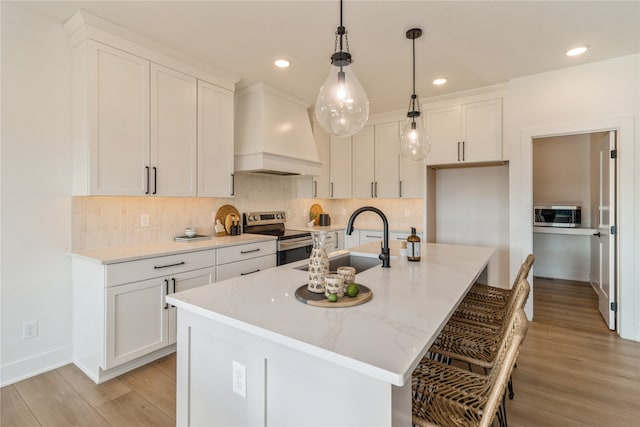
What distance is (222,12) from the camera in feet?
7.38

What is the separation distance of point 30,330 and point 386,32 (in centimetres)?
347

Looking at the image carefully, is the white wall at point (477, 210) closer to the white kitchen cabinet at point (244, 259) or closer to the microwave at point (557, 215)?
the microwave at point (557, 215)

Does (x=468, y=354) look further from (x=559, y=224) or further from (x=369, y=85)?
(x=559, y=224)

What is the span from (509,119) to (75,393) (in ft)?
15.1

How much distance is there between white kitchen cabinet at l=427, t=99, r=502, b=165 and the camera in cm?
375

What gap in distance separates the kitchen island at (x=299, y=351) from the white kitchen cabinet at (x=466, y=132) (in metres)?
2.68

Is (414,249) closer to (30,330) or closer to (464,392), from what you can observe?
(464,392)

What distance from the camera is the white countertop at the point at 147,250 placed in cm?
224

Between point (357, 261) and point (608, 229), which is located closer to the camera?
point (357, 261)

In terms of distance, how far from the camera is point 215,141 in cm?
324

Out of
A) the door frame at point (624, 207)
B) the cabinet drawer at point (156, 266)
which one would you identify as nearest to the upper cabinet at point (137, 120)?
the cabinet drawer at point (156, 266)

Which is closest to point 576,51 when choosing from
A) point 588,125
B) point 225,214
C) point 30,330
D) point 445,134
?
point 588,125

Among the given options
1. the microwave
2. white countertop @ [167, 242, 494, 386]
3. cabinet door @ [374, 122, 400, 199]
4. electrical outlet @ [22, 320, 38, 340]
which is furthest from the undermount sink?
the microwave

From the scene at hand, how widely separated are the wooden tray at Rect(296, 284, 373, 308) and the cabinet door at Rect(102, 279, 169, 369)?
59.5 inches
